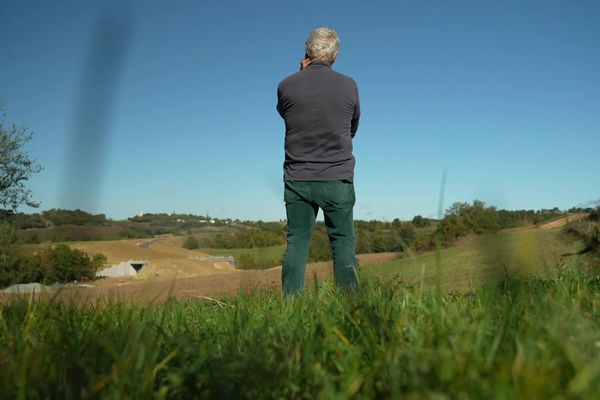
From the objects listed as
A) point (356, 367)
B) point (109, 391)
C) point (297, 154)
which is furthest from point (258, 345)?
point (297, 154)

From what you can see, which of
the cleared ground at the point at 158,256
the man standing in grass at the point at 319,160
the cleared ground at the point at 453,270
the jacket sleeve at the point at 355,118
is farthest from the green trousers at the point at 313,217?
the cleared ground at the point at 158,256

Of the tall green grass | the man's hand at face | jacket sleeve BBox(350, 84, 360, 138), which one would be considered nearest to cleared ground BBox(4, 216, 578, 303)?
the tall green grass

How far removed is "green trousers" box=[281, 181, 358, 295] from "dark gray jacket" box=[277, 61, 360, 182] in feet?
0.29

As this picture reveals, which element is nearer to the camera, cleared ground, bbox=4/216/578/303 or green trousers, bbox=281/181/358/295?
cleared ground, bbox=4/216/578/303

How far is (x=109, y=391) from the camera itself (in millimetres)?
1210

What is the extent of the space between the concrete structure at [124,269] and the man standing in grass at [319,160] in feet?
184

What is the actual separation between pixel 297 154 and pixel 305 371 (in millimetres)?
3381

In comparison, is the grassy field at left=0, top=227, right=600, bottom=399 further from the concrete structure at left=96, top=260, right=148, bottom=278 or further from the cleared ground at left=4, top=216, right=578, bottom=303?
the concrete structure at left=96, top=260, right=148, bottom=278

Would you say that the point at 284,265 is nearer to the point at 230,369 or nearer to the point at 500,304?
the point at 500,304

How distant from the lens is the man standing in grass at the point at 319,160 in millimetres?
4605

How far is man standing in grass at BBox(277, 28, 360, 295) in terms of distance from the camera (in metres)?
4.61

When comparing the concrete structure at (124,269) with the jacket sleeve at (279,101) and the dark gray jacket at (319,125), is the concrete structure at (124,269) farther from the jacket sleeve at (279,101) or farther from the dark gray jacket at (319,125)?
the dark gray jacket at (319,125)

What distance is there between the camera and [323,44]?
4.83 metres

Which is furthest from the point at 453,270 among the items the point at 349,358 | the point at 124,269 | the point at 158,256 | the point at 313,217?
the point at 158,256
